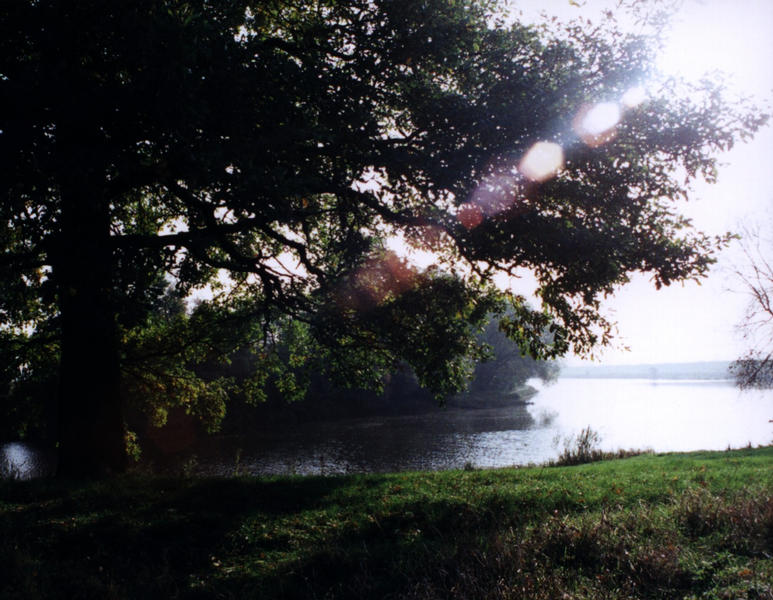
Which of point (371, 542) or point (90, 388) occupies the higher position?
point (90, 388)

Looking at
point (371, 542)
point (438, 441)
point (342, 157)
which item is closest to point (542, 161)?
point (342, 157)

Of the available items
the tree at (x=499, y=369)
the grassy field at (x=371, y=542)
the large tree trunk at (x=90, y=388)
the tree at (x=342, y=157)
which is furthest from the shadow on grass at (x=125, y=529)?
the tree at (x=499, y=369)

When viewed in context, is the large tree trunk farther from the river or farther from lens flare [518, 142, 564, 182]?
lens flare [518, 142, 564, 182]

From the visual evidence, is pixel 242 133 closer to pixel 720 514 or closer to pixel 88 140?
pixel 88 140

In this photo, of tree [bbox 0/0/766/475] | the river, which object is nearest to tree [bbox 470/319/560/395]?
the river

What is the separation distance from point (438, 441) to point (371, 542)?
2800cm

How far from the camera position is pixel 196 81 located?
7422 mm

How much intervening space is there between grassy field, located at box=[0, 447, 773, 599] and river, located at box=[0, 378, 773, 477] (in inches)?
301

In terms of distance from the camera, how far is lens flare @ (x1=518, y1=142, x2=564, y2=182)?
32.7 ft

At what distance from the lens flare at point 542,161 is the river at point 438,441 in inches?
443

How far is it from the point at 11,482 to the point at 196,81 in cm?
944

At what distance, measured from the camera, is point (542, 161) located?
1027cm

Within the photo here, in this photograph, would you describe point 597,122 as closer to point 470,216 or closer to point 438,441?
point 470,216

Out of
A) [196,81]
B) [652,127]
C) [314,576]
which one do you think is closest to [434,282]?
[652,127]
